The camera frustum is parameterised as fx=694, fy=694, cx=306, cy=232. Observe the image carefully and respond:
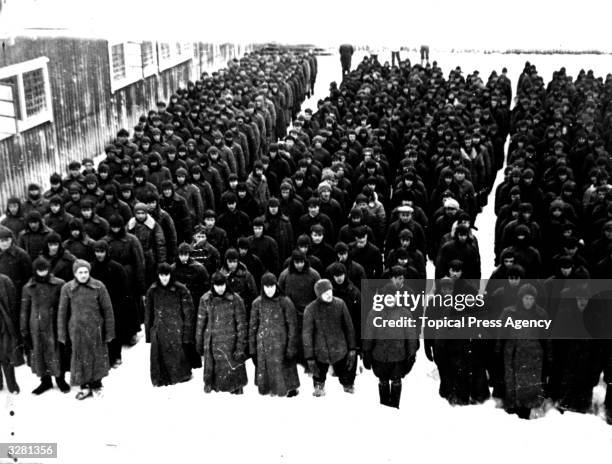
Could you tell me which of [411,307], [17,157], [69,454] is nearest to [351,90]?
[17,157]

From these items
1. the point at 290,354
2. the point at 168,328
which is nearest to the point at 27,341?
the point at 168,328

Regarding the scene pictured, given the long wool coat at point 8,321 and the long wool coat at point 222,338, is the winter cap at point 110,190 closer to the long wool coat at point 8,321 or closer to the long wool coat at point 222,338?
the long wool coat at point 8,321

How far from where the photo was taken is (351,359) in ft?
22.1

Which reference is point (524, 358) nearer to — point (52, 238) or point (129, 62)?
point (52, 238)

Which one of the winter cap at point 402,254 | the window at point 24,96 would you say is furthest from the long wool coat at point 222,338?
the window at point 24,96

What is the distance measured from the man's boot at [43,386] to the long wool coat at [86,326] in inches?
15.6

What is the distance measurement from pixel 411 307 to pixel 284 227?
2427mm

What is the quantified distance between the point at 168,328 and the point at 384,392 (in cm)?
222

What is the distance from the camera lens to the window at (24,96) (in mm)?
11242

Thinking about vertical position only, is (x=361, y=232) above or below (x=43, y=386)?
above

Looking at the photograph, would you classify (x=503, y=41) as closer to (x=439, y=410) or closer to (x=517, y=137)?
(x=439, y=410)

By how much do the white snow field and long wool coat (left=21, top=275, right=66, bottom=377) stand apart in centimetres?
34

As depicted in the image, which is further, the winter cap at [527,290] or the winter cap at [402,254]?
the winter cap at [402,254]

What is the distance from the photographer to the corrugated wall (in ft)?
37.2
